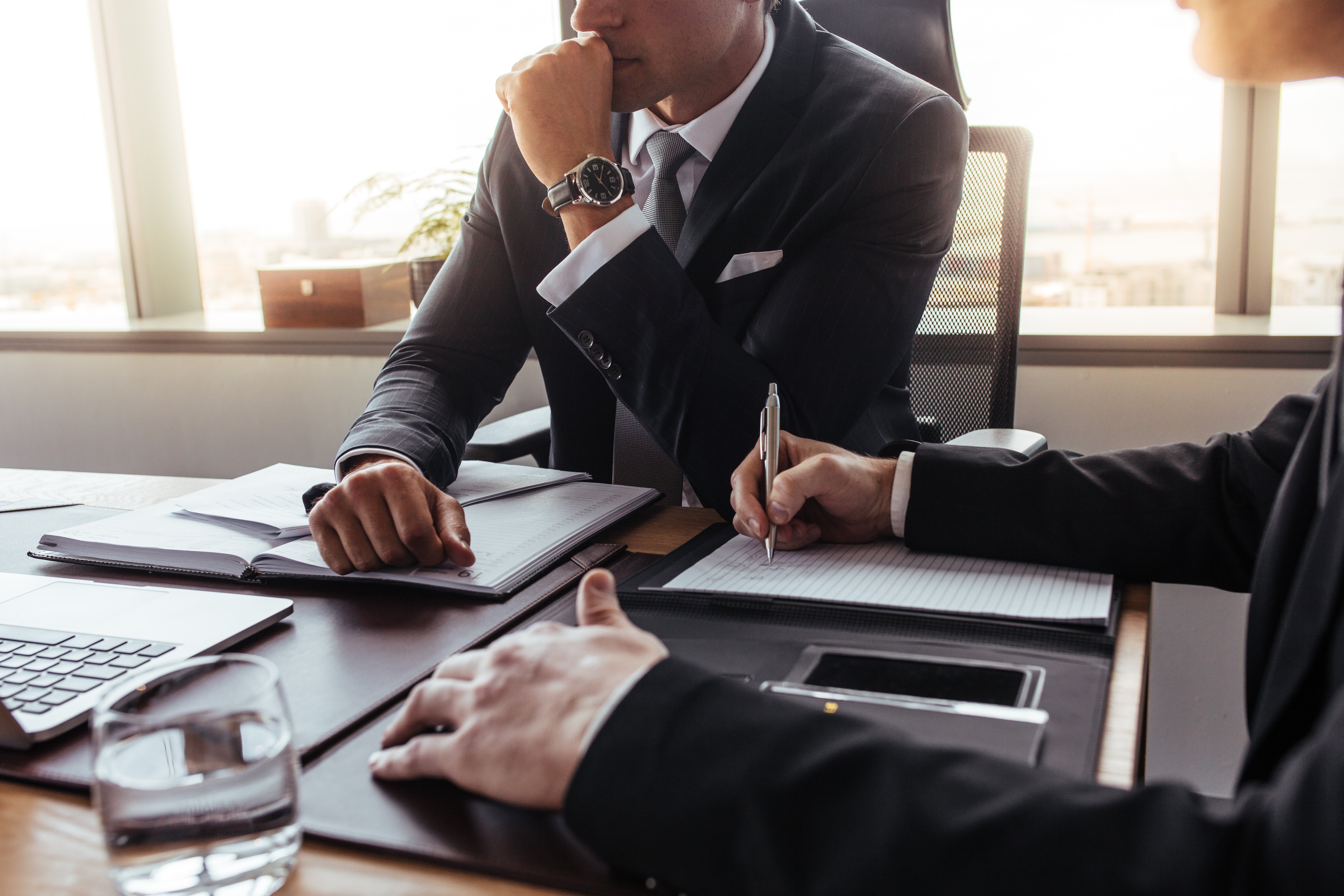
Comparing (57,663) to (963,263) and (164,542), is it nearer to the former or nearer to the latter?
(164,542)

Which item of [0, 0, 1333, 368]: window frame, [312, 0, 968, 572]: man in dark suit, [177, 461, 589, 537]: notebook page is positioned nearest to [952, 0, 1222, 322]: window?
[0, 0, 1333, 368]: window frame

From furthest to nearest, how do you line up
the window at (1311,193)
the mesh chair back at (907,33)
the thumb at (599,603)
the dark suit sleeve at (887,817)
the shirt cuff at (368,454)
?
the window at (1311,193), the mesh chair back at (907,33), the shirt cuff at (368,454), the thumb at (599,603), the dark suit sleeve at (887,817)

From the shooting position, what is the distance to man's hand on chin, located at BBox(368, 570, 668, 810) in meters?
0.52

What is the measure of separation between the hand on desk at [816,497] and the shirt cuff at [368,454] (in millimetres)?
404

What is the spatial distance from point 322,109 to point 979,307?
2.05 meters

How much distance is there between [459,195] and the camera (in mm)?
2561

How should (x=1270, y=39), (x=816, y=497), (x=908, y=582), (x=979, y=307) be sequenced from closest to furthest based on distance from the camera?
(x=1270, y=39) → (x=908, y=582) → (x=816, y=497) → (x=979, y=307)

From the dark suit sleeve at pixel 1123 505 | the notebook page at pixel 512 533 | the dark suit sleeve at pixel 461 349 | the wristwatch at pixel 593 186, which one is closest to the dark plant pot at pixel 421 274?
the dark suit sleeve at pixel 461 349

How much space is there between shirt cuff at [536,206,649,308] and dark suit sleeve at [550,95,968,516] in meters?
0.01

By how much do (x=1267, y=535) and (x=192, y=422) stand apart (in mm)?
2823

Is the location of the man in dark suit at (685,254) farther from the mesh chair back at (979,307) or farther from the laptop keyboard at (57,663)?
the laptop keyboard at (57,663)

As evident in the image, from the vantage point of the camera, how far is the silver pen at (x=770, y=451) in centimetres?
93

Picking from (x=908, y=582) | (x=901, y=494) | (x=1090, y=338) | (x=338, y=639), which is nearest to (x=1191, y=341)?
(x=1090, y=338)

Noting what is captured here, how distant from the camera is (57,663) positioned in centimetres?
73
